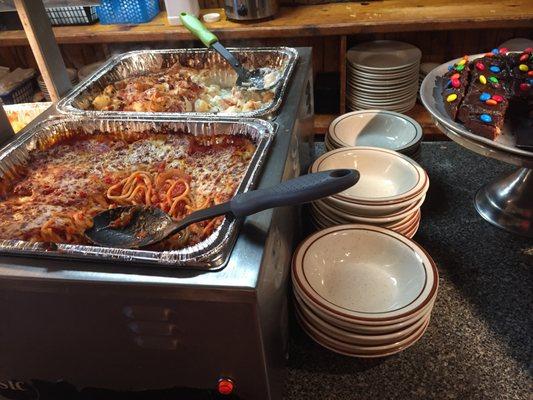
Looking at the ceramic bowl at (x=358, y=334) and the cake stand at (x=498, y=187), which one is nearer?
the ceramic bowl at (x=358, y=334)

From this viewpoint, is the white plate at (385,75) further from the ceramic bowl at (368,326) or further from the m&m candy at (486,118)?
the ceramic bowl at (368,326)

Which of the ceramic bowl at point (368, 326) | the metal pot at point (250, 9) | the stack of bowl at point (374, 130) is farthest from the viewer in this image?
the metal pot at point (250, 9)

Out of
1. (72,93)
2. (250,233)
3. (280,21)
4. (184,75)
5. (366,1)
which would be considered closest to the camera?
(250,233)

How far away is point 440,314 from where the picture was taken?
3.41 feet

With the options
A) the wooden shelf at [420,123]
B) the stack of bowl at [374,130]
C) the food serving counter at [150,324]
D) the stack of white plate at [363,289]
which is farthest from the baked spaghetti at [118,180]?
the wooden shelf at [420,123]

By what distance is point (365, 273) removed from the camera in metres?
1.03

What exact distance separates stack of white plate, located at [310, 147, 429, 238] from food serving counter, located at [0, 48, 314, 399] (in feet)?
0.95

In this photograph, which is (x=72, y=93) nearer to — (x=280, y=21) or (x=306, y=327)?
(x=306, y=327)

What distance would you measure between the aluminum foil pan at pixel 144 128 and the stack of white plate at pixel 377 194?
266mm

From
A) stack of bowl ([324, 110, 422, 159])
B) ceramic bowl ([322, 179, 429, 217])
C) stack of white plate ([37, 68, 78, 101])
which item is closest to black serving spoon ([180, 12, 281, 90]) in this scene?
stack of bowl ([324, 110, 422, 159])

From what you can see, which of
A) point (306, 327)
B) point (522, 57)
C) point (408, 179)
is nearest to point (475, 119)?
point (408, 179)

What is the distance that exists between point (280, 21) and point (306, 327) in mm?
1797

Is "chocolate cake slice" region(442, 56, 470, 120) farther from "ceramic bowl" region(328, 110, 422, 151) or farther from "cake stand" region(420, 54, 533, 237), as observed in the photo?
"ceramic bowl" region(328, 110, 422, 151)

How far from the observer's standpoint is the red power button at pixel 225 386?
2.60 feet
